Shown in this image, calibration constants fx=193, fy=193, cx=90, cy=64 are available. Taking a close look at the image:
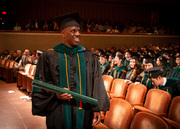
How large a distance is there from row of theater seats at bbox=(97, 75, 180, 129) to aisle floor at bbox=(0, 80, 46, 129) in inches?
74.3

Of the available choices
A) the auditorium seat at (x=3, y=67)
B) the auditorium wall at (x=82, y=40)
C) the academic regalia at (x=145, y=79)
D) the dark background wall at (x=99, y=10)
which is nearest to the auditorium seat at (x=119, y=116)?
the academic regalia at (x=145, y=79)

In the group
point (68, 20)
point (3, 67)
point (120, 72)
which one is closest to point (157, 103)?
point (68, 20)

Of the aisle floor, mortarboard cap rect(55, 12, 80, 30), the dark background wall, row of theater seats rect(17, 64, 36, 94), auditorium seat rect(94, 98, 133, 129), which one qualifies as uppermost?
the dark background wall

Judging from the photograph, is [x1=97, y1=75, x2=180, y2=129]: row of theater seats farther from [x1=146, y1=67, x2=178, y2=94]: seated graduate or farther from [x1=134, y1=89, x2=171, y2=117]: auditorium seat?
[x1=146, y1=67, x2=178, y2=94]: seated graduate

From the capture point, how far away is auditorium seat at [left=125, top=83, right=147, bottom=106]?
3.80 m

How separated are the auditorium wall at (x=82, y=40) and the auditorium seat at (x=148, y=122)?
13.0 meters

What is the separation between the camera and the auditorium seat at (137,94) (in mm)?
3801

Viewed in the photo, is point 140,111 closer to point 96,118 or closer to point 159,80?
point 96,118

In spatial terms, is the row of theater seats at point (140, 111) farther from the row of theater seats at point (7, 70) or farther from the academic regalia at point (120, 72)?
the row of theater seats at point (7, 70)

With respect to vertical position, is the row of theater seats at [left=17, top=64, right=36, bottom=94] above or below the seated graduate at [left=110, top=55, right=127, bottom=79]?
below

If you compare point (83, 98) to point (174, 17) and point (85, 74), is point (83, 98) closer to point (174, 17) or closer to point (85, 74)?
point (85, 74)

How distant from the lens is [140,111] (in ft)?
9.19

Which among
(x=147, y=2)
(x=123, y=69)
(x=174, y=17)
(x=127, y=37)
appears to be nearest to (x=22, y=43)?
(x=127, y=37)

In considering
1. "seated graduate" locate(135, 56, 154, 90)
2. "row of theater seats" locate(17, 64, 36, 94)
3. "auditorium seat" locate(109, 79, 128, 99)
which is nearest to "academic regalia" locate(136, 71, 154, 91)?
"seated graduate" locate(135, 56, 154, 90)
